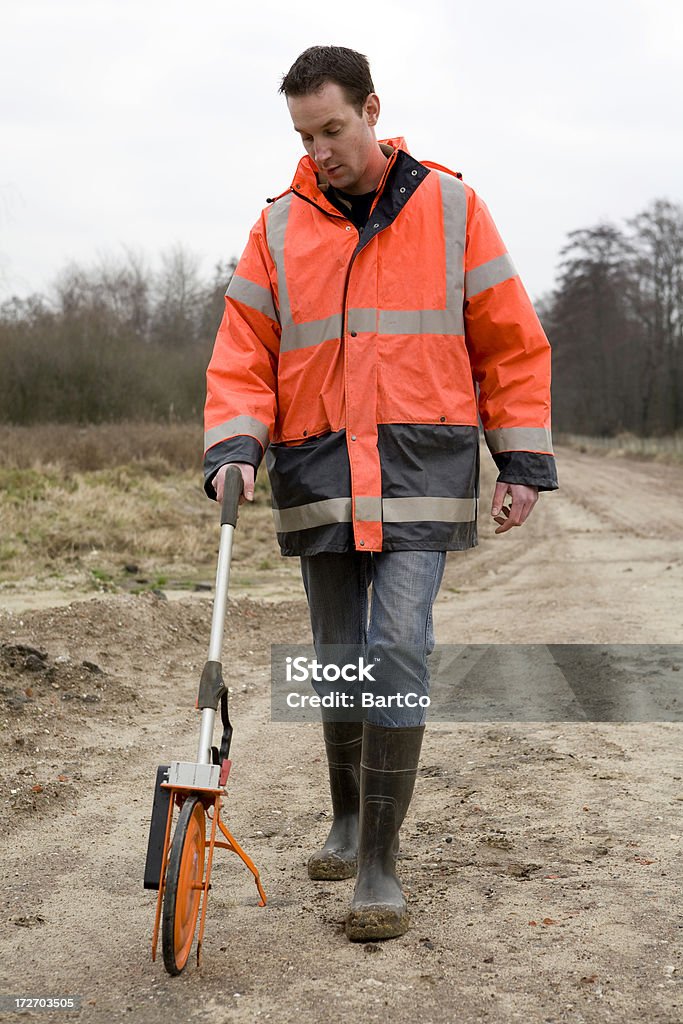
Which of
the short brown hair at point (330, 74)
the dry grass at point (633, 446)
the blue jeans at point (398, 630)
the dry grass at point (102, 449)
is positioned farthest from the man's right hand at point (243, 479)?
the dry grass at point (633, 446)

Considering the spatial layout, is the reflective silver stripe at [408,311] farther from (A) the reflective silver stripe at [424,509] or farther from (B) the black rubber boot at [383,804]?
(B) the black rubber boot at [383,804]

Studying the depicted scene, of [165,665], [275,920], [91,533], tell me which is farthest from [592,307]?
[275,920]

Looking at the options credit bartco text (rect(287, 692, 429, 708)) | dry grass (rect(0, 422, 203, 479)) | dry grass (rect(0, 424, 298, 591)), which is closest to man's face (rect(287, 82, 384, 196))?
credit bartco text (rect(287, 692, 429, 708))

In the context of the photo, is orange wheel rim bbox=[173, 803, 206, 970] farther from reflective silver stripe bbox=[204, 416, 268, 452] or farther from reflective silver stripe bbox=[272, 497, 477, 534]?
reflective silver stripe bbox=[204, 416, 268, 452]

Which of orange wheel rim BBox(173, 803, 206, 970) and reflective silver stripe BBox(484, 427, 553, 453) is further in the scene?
reflective silver stripe BBox(484, 427, 553, 453)

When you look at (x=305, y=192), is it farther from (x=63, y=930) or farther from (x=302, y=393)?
(x=63, y=930)

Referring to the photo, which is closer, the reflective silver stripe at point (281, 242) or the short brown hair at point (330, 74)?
the short brown hair at point (330, 74)

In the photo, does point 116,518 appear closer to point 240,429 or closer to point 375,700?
point 240,429

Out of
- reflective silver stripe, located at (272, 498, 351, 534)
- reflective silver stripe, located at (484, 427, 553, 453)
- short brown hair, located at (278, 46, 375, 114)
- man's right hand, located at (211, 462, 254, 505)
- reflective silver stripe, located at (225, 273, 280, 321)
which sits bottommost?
reflective silver stripe, located at (272, 498, 351, 534)

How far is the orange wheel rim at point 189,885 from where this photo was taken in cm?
269

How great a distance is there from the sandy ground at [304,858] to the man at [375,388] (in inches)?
13.0

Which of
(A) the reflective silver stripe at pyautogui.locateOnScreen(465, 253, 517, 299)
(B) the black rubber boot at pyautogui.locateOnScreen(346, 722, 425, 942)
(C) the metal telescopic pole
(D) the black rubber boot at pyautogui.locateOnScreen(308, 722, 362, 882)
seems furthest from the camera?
(D) the black rubber boot at pyautogui.locateOnScreen(308, 722, 362, 882)

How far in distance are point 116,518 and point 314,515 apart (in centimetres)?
1112

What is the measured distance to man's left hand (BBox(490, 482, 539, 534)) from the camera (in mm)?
3422
